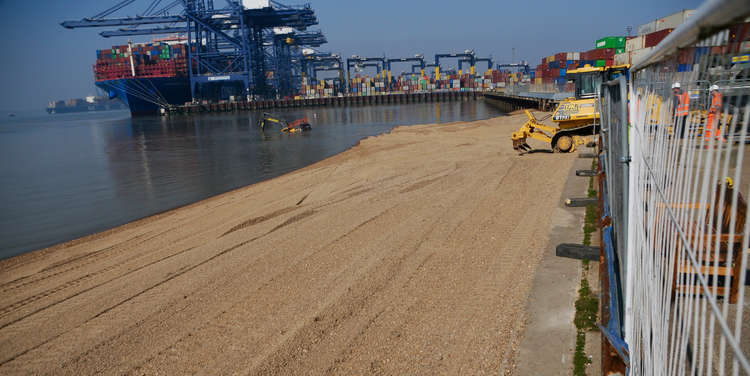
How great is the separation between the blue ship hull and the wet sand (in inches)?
3294

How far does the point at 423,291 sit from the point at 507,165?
7.73 meters

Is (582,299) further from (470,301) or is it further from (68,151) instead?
(68,151)

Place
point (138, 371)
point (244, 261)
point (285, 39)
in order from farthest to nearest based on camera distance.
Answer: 1. point (285, 39)
2. point (244, 261)
3. point (138, 371)

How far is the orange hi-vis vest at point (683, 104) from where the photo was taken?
1578mm

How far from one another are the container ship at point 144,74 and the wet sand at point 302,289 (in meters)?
83.8

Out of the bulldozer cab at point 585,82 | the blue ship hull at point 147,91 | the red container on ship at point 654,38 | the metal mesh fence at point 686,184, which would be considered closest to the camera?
the metal mesh fence at point 686,184

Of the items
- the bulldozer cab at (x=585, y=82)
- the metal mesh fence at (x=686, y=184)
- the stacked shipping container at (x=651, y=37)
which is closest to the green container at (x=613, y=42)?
the stacked shipping container at (x=651, y=37)

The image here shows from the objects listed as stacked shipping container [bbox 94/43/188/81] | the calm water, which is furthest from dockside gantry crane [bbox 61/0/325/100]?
the calm water

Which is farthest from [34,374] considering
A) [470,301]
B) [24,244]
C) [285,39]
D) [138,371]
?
[285,39]

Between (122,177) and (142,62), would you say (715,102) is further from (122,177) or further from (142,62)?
(142,62)

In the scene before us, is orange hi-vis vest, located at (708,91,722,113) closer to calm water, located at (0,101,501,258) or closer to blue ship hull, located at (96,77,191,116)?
calm water, located at (0,101,501,258)

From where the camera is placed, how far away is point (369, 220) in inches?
330

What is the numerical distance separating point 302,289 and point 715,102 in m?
4.97

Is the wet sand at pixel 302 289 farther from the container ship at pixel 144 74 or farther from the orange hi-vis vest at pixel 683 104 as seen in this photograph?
the container ship at pixel 144 74
